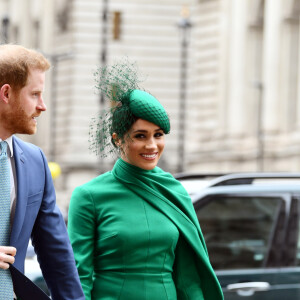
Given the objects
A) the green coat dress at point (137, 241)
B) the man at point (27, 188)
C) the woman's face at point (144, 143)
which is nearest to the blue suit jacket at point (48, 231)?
the man at point (27, 188)

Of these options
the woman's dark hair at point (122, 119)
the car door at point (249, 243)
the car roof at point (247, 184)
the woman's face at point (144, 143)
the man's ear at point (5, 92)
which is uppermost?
the man's ear at point (5, 92)

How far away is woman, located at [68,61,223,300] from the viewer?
464cm

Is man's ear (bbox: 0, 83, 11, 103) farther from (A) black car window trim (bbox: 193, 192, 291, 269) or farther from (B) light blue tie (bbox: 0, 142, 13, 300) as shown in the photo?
(A) black car window trim (bbox: 193, 192, 291, 269)

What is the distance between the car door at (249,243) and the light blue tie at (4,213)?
3.35 meters

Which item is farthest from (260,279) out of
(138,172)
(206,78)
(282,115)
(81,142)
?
(81,142)

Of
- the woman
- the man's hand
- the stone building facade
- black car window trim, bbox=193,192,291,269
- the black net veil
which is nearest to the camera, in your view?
the man's hand

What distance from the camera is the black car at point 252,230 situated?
7230 mm

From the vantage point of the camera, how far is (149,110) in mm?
4664

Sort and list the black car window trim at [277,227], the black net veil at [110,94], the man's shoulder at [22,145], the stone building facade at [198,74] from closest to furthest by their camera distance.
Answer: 1. the man's shoulder at [22,145]
2. the black net veil at [110,94]
3. the black car window trim at [277,227]
4. the stone building facade at [198,74]

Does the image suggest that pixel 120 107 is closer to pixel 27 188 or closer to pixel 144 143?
pixel 144 143

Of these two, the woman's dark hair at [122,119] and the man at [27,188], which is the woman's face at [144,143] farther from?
the man at [27,188]

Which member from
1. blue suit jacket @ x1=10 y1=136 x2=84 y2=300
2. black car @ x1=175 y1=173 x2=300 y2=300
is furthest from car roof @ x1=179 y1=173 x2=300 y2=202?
blue suit jacket @ x1=10 y1=136 x2=84 y2=300

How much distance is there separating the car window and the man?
321cm

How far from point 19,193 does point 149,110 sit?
34.2 inches
